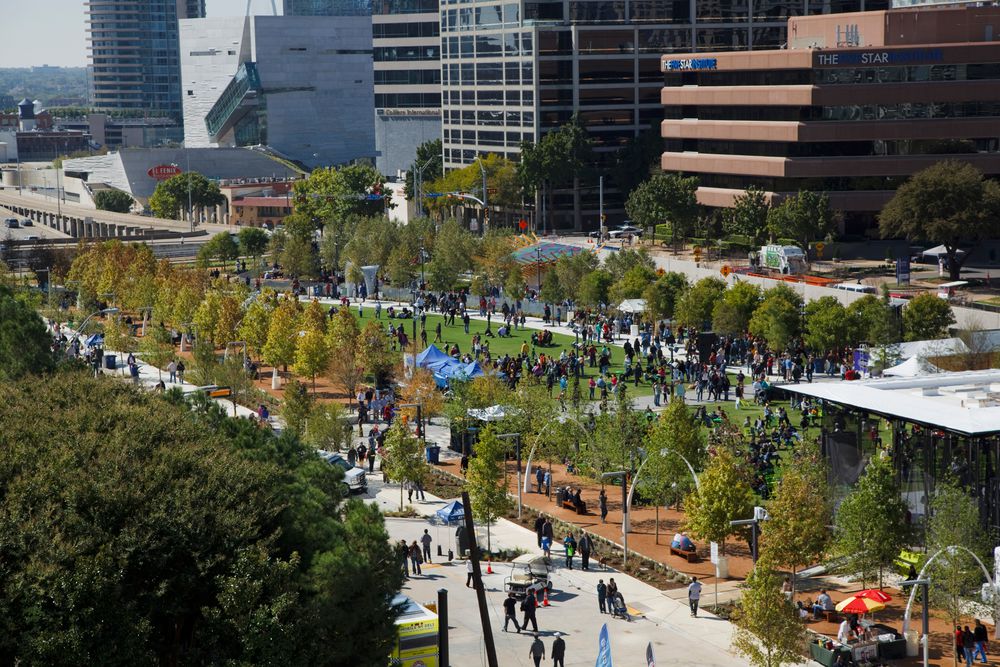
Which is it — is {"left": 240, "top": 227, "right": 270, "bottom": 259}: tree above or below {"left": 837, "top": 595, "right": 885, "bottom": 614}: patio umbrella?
above

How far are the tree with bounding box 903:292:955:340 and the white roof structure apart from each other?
73.4ft

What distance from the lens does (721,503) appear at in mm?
43812

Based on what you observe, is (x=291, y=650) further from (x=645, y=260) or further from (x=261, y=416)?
(x=645, y=260)

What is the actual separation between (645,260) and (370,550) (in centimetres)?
6362

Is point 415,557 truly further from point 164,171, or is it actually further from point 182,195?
point 164,171

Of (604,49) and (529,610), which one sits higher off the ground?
(604,49)

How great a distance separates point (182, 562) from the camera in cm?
2975

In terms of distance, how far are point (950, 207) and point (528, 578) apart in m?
55.2

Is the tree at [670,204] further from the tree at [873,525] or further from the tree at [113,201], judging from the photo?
the tree at [113,201]

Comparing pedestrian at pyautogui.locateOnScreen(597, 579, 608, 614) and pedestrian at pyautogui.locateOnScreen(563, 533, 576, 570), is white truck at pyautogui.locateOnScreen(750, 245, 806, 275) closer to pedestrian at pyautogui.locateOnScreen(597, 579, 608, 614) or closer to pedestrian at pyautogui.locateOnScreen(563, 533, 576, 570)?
pedestrian at pyautogui.locateOnScreen(563, 533, 576, 570)

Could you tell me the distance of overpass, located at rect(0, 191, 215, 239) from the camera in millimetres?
164250

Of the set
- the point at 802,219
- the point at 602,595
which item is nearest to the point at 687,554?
the point at 602,595

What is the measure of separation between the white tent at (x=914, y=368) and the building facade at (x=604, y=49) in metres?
76.1

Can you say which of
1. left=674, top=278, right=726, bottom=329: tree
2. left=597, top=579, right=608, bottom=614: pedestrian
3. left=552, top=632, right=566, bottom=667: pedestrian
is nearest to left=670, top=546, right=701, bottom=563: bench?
left=597, top=579, right=608, bottom=614: pedestrian
